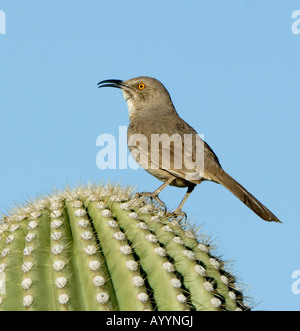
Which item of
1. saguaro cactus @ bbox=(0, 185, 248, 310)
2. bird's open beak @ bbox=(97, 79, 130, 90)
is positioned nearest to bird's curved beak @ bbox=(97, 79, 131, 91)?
bird's open beak @ bbox=(97, 79, 130, 90)

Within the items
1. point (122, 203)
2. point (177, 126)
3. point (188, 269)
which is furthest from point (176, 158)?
point (188, 269)

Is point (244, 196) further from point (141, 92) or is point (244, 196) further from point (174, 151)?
point (141, 92)

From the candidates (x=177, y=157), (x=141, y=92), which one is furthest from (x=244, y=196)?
(x=141, y=92)

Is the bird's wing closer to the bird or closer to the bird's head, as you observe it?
the bird

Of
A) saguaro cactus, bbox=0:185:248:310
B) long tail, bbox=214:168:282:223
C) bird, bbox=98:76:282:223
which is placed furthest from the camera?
bird, bbox=98:76:282:223

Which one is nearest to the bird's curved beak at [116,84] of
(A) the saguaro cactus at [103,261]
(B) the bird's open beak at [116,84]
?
(B) the bird's open beak at [116,84]
